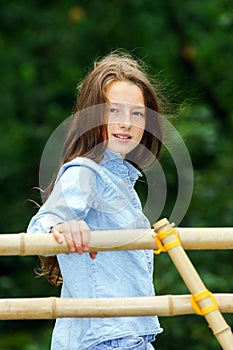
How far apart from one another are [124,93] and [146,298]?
1.66 feet

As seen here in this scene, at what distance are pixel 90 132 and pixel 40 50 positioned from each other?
545 cm

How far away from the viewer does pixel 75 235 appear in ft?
6.60

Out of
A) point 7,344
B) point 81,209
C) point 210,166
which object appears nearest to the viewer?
point 81,209

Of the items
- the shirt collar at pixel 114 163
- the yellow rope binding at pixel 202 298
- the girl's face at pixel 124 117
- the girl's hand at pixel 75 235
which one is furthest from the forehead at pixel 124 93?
the yellow rope binding at pixel 202 298

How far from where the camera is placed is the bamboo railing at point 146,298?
6.52 ft

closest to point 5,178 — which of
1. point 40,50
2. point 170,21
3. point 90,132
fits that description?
point 40,50

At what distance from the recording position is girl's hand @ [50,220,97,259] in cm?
201

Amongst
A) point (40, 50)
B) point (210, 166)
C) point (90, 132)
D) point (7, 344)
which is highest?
point (40, 50)

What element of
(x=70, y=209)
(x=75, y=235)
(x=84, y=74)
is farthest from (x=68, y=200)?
(x=84, y=74)

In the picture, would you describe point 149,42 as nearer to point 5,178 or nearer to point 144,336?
point 5,178

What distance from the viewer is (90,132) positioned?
2369 millimetres

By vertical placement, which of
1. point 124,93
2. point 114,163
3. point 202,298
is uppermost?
point 124,93

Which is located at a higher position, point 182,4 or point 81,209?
point 182,4

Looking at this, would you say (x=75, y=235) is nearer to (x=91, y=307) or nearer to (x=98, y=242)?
(x=98, y=242)
